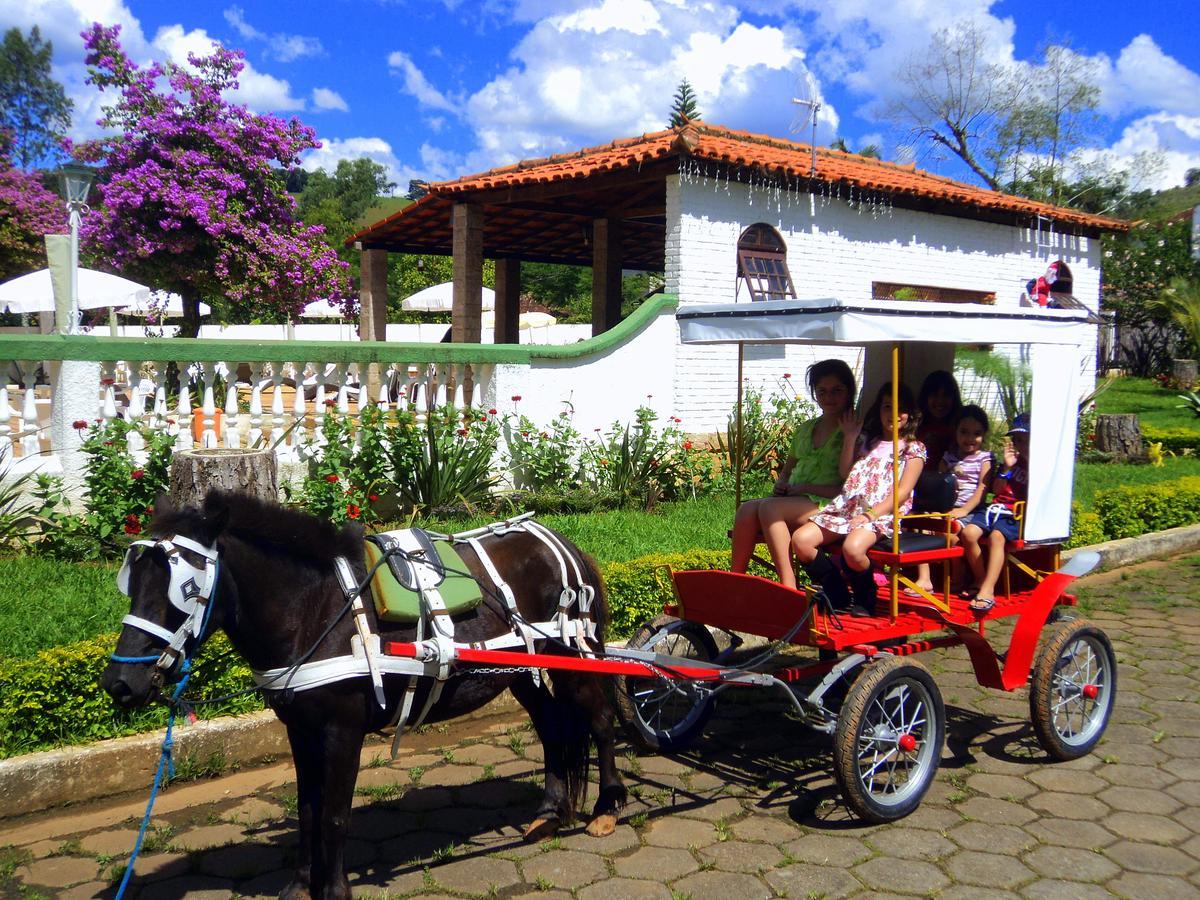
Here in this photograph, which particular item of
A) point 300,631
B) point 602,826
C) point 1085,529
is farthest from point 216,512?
point 1085,529

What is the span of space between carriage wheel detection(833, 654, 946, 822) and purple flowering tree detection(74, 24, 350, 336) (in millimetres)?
12139

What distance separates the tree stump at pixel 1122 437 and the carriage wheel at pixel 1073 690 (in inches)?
419

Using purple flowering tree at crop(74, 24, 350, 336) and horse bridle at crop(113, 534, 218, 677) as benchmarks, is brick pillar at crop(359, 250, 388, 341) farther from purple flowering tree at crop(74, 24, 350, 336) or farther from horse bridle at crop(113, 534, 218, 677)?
horse bridle at crop(113, 534, 218, 677)

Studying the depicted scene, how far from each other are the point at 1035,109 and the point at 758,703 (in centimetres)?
3208

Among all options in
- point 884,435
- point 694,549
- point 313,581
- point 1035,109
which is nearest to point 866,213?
point 694,549

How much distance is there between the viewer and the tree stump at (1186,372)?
24.5 metres

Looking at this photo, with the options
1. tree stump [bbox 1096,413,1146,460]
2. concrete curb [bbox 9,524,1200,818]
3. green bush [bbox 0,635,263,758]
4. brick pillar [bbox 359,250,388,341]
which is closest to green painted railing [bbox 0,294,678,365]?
green bush [bbox 0,635,263,758]

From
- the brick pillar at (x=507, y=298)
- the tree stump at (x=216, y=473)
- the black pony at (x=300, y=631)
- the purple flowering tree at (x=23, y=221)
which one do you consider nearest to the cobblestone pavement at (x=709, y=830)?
the black pony at (x=300, y=631)

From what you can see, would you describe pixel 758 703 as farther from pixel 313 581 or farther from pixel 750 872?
pixel 313 581

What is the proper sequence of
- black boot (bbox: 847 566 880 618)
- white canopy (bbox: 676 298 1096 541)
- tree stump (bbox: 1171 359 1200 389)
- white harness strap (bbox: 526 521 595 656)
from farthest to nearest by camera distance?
tree stump (bbox: 1171 359 1200 389), black boot (bbox: 847 566 880 618), white canopy (bbox: 676 298 1096 541), white harness strap (bbox: 526 521 595 656)

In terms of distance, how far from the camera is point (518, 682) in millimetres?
4191

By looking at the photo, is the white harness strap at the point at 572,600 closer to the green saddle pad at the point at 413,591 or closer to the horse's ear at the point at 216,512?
the green saddle pad at the point at 413,591

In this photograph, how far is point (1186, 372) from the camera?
2464 centimetres

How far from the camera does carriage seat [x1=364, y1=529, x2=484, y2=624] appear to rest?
3588 millimetres
